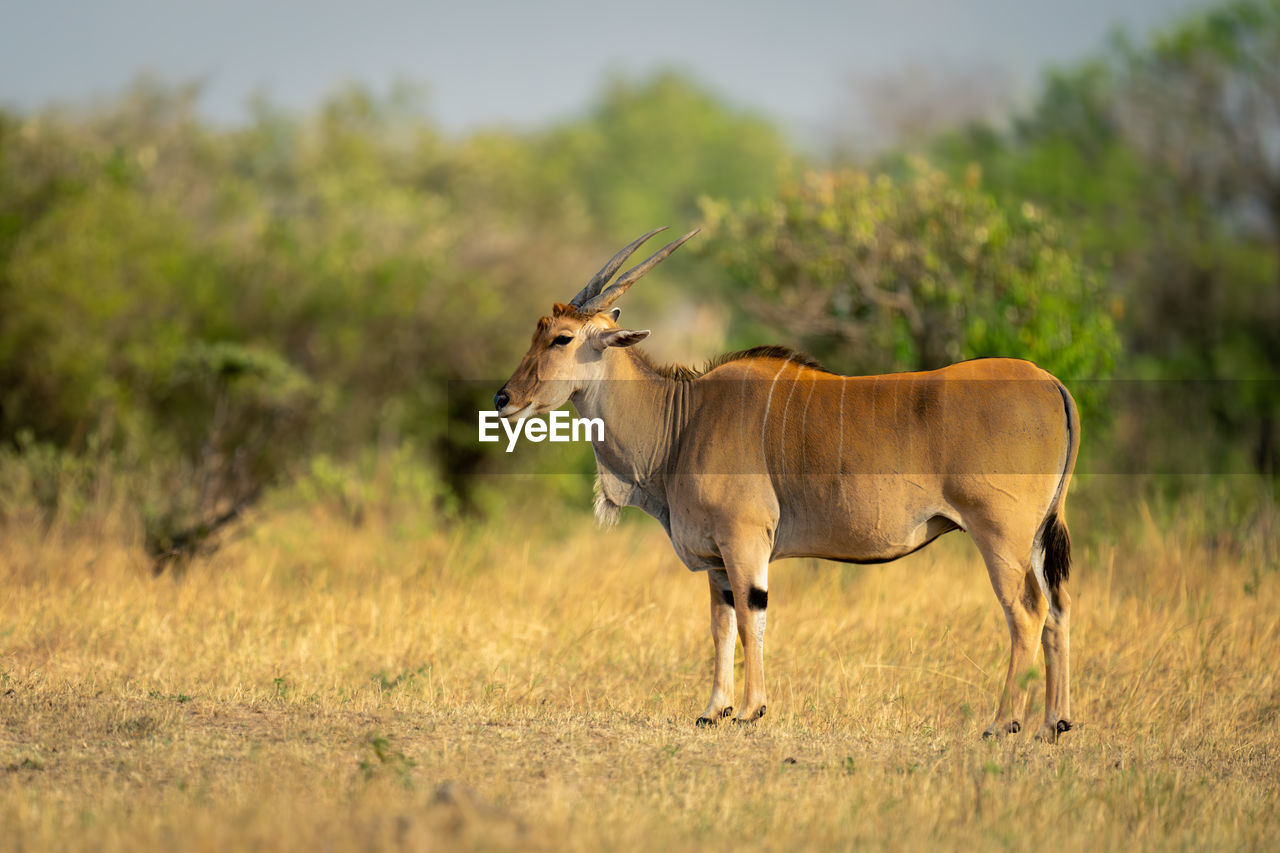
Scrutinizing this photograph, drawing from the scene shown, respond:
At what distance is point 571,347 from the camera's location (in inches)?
311

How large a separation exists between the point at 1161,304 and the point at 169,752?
20377 millimetres

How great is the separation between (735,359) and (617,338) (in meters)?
0.74

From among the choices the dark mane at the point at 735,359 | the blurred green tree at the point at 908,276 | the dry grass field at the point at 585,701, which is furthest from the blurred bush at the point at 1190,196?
the dark mane at the point at 735,359

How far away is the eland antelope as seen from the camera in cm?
735

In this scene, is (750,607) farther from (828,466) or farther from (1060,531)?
(1060,531)

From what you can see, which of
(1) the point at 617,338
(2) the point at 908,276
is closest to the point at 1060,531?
(1) the point at 617,338

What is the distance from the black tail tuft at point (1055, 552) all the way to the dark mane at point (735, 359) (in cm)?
152

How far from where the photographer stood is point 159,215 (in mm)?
16672

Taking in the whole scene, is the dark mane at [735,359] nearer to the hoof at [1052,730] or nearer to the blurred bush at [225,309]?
the hoof at [1052,730]

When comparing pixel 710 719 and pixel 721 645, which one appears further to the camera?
pixel 721 645

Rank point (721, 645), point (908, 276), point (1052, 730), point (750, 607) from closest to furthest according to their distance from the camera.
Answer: point (750, 607), point (1052, 730), point (721, 645), point (908, 276)

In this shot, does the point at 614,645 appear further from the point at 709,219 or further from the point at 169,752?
the point at 709,219

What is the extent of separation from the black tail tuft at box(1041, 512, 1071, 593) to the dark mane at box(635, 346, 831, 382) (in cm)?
152

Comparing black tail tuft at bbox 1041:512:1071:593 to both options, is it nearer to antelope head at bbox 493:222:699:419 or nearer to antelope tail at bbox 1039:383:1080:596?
antelope tail at bbox 1039:383:1080:596
